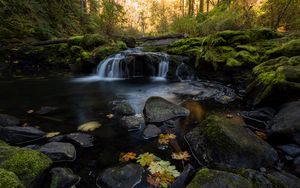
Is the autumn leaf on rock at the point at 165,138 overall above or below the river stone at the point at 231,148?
below

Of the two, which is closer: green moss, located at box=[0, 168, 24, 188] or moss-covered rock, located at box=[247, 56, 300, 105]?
green moss, located at box=[0, 168, 24, 188]

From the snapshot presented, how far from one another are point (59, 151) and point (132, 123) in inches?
68.2

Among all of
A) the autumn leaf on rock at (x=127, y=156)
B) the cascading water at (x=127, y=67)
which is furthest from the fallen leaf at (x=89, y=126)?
the cascading water at (x=127, y=67)

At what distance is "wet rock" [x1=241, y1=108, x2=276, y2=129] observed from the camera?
4.90m

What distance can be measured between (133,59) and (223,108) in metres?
6.80

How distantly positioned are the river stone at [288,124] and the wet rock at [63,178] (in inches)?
142

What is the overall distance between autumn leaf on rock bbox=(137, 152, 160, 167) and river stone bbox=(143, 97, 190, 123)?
1.39 metres

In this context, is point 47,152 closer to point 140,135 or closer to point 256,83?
point 140,135

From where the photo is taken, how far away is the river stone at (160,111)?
4.99 metres

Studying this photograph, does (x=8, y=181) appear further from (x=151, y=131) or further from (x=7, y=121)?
(x=7, y=121)

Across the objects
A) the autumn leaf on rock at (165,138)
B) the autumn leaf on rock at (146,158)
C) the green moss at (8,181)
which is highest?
the green moss at (8,181)

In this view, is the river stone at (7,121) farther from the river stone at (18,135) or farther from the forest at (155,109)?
Answer: the river stone at (18,135)

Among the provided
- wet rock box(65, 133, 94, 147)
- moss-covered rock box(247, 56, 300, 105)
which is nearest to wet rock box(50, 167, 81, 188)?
wet rock box(65, 133, 94, 147)

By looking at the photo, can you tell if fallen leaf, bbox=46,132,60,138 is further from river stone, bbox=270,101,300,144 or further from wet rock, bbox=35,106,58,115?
river stone, bbox=270,101,300,144
